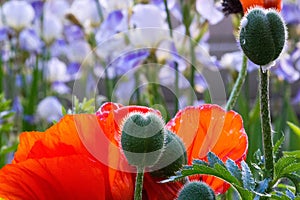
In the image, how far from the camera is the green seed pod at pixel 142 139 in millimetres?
215

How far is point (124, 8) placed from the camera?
1059mm

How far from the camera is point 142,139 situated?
215 millimetres

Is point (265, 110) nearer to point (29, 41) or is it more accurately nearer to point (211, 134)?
point (211, 134)

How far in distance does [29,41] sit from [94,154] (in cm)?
Result: 126

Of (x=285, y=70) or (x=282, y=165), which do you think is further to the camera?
(x=285, y=70)

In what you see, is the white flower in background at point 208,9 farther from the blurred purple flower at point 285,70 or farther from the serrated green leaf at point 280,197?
the serrated green leaf at point 280,197

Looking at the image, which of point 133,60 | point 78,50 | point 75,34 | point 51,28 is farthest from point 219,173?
point 51,28

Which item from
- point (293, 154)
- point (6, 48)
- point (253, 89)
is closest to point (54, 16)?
point (6, 48)

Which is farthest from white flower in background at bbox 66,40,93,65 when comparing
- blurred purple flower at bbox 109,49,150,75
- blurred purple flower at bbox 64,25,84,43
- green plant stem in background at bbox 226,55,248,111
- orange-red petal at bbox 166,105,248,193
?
orange-red petal at bbox 166,105,248,193

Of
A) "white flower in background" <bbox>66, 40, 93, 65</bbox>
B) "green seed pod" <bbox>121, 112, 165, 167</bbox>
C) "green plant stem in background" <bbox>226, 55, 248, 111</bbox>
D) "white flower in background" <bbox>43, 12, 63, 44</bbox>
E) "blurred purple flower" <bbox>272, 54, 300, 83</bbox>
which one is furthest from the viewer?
"white flower in background" <bbox>43, 12, 63, 44</bbox>

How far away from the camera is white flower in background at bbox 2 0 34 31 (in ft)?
4.83

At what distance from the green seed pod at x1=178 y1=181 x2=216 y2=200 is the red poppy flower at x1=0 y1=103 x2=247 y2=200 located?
2 cm

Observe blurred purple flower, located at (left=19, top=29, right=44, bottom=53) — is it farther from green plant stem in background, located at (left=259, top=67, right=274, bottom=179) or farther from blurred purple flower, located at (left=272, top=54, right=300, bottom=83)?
green plant stem in background, located at (left=259, top=67, right=274, bottom=179)

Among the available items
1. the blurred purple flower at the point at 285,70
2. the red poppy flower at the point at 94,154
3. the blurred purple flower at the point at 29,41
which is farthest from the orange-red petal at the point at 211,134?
the blurred purple flower at the point at 29,41
